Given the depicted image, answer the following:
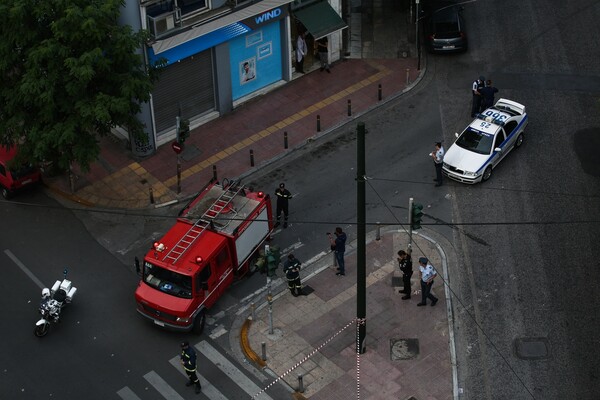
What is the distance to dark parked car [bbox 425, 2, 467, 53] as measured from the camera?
41625 millimetres

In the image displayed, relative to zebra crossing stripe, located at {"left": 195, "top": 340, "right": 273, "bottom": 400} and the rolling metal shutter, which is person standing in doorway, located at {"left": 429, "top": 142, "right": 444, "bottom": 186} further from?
zebra crossing stripe, located at {"left": 195, "top": 340, "right": 273, "bottom": 400}

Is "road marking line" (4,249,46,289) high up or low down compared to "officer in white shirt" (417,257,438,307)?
down

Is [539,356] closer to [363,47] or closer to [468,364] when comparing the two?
[468,364]

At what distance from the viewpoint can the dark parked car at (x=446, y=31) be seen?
41.6 metres

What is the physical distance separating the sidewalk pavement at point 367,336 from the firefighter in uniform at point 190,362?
1772 millimetres

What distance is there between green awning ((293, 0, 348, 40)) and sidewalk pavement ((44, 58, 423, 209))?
1979 millimetres

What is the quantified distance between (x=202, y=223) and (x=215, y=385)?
4901 mm

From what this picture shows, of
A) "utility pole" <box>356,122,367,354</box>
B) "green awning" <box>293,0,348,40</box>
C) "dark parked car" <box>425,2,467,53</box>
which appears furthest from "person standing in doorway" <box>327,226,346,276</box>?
"dark parked car" <box>425,2,467,53</box>

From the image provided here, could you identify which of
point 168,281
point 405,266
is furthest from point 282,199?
point 168,281

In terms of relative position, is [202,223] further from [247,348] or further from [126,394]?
[126,394]

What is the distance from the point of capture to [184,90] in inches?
1484

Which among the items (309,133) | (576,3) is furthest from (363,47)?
(576,3)

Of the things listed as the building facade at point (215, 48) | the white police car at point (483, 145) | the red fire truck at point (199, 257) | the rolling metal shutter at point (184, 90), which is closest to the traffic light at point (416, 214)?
the red fire truck at point (199, 257)

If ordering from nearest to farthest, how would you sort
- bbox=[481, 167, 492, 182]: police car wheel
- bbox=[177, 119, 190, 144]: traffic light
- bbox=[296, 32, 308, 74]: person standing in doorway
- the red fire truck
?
the red fire truck → bbox=[177, 119, 190, 144]: traffic light → bbox=[481, 167, 492, 182]: police car wheel → bbox=[296, 32, 308, 74]: person standing in doorway
